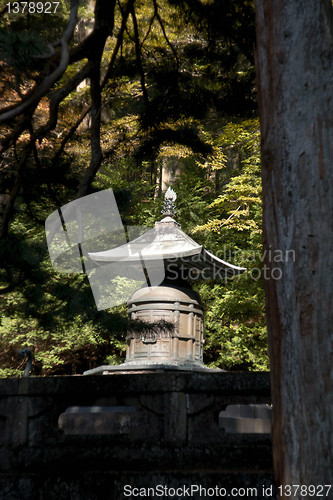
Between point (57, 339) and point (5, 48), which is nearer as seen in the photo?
point (5, 48)

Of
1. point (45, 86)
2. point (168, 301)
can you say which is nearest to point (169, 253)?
point (168, 301)

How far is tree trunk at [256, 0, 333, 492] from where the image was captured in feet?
6.21

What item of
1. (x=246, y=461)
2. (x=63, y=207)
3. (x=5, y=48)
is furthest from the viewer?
(x=63, y=207)

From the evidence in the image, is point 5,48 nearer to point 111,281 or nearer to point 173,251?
point 173,251

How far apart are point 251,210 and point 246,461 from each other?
13111 millimetres

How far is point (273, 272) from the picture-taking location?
83.7 inches

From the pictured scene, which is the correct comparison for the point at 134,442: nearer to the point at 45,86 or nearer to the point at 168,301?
the point at 45,86

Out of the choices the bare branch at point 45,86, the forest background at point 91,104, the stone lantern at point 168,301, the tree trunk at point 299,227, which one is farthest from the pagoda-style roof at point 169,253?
the tree trunk at point 299,227

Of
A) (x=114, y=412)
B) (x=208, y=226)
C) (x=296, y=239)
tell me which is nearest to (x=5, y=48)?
(x=296, y=239)

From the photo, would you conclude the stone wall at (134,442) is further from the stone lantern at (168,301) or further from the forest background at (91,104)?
the stone lantern at (168,301)

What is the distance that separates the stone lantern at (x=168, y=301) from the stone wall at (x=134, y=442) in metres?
4.05

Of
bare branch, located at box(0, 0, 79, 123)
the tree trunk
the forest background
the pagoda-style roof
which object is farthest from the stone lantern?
the tree trunk

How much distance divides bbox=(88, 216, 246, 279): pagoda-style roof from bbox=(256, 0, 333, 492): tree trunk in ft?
19.1

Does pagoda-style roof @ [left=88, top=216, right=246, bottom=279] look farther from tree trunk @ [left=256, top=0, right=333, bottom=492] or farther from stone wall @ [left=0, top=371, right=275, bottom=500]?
tree trunk @ [left=256, top=0, right=333, bottom=492]
